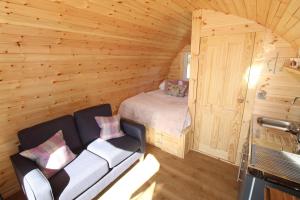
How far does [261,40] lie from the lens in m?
2.02

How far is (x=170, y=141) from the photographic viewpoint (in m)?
2.74

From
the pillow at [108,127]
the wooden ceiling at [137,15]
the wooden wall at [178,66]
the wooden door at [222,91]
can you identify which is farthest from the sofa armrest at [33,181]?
the wooden wall at [178,66]

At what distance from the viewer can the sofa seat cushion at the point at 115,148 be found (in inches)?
78.9

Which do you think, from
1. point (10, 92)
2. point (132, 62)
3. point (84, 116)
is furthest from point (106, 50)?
point (10, 92)

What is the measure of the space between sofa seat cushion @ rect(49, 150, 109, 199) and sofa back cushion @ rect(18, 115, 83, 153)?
249mm

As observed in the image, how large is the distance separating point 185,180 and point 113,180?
942mm

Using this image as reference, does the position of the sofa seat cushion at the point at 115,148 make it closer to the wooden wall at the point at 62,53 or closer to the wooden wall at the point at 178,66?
the wooden wall at the point at 62,53

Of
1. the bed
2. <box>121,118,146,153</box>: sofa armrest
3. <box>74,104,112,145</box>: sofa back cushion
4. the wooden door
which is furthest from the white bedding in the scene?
<box>74,104,112,145</box>: sofa back cushion

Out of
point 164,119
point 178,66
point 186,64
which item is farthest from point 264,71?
point 178,66

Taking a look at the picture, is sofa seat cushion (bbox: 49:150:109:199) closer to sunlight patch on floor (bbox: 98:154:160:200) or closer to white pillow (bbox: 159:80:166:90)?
sunlight patch on floor (bbox: 98:154:160:200)

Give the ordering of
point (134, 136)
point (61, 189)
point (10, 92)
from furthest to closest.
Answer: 1. point (134, 136)
2. point (10, 92)
3. point (61, 189)

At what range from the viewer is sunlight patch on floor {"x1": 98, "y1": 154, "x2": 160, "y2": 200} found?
1.97 metres

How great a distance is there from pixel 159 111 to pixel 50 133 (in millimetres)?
1591

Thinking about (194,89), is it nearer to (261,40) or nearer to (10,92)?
(261,40)
